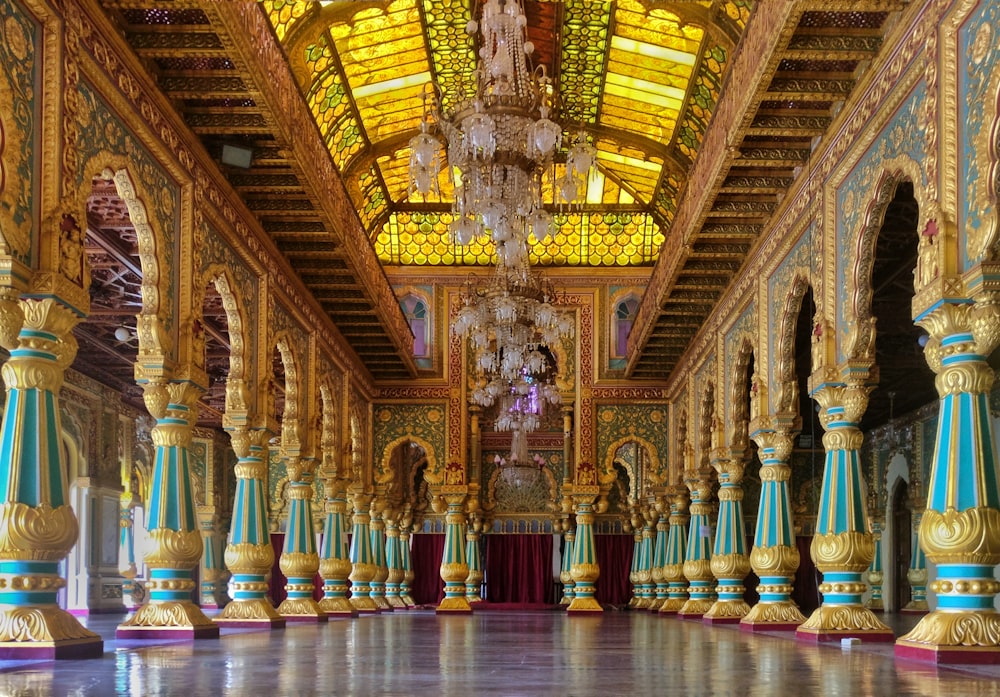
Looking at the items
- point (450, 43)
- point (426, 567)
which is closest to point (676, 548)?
point (426, 567)

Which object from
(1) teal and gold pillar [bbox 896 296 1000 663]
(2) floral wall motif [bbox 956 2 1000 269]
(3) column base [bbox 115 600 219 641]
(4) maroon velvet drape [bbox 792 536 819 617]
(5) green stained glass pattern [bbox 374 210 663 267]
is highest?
(5) green stained glass pattern [bbox 374 210 663 267]

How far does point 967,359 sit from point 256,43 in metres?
6.26

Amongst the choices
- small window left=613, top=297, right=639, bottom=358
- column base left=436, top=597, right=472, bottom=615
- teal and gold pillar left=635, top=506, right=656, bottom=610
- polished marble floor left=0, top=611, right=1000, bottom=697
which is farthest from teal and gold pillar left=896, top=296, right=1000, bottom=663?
teal and gold pillar left=635, top=506, right=656, bottom=610

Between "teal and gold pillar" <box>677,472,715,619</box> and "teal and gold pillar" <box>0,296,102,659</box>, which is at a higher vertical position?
"teal and gold pillar" <box>0,296,102,659</box>

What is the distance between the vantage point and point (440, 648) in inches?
396

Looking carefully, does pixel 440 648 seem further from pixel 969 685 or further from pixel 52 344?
pixel 969 685

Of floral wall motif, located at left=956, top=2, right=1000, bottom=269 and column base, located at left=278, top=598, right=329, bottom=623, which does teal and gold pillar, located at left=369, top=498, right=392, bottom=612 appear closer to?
column base, located at left=278, top=598, right=329, bottom=623

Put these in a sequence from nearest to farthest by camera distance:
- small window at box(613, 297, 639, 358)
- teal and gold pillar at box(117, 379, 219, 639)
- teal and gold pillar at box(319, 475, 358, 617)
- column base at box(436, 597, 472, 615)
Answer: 1. teal and gold pillar at box(117, 379, 219, 639)
2. teal and gold pillar at box(319, 475, 358, 617)
3. column base at box(436, 597, 472, 615)
4. small window at box(613, 297, 639, 358)

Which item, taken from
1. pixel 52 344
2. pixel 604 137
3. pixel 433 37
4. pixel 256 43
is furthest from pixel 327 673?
pixel 604 137

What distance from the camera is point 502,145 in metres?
12.2

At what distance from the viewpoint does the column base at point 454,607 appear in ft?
80.5

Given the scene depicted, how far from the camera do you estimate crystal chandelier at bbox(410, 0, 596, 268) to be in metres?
11.8

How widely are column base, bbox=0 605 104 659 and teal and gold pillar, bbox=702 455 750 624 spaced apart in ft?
35.2

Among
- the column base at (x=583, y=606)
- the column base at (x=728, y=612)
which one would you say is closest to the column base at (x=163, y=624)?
the column base at (x=728, y=612)
